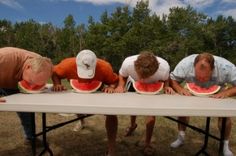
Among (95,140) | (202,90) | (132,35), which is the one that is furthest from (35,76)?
(132,35)

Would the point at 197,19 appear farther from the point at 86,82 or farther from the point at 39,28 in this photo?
the point at 86,82

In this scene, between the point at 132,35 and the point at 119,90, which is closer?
the point at 119,90

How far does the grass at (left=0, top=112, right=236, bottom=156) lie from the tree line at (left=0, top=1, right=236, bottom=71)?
3313 centimetres

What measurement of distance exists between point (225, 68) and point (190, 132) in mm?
2164

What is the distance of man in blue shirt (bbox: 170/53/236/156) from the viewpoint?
3893mm

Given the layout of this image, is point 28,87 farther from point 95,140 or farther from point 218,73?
point 218,73

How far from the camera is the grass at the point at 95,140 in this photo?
4977 millimetres

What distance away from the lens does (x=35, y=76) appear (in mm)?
3639

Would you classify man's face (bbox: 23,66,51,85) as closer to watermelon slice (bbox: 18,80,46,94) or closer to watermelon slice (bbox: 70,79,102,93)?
watermelon slice (bbox: 18,80,46,94)

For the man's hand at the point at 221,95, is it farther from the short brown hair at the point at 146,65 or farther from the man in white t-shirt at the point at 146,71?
the short brown hair at the point at 146,65

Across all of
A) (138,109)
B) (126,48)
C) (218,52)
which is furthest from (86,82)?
(218,52)

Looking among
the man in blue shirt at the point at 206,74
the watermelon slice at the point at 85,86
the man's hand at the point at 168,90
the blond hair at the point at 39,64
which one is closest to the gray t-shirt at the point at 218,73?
the man in blue shirt at the point at 206,74

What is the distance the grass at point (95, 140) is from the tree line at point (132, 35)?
109 ft

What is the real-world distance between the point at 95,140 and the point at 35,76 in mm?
2168
